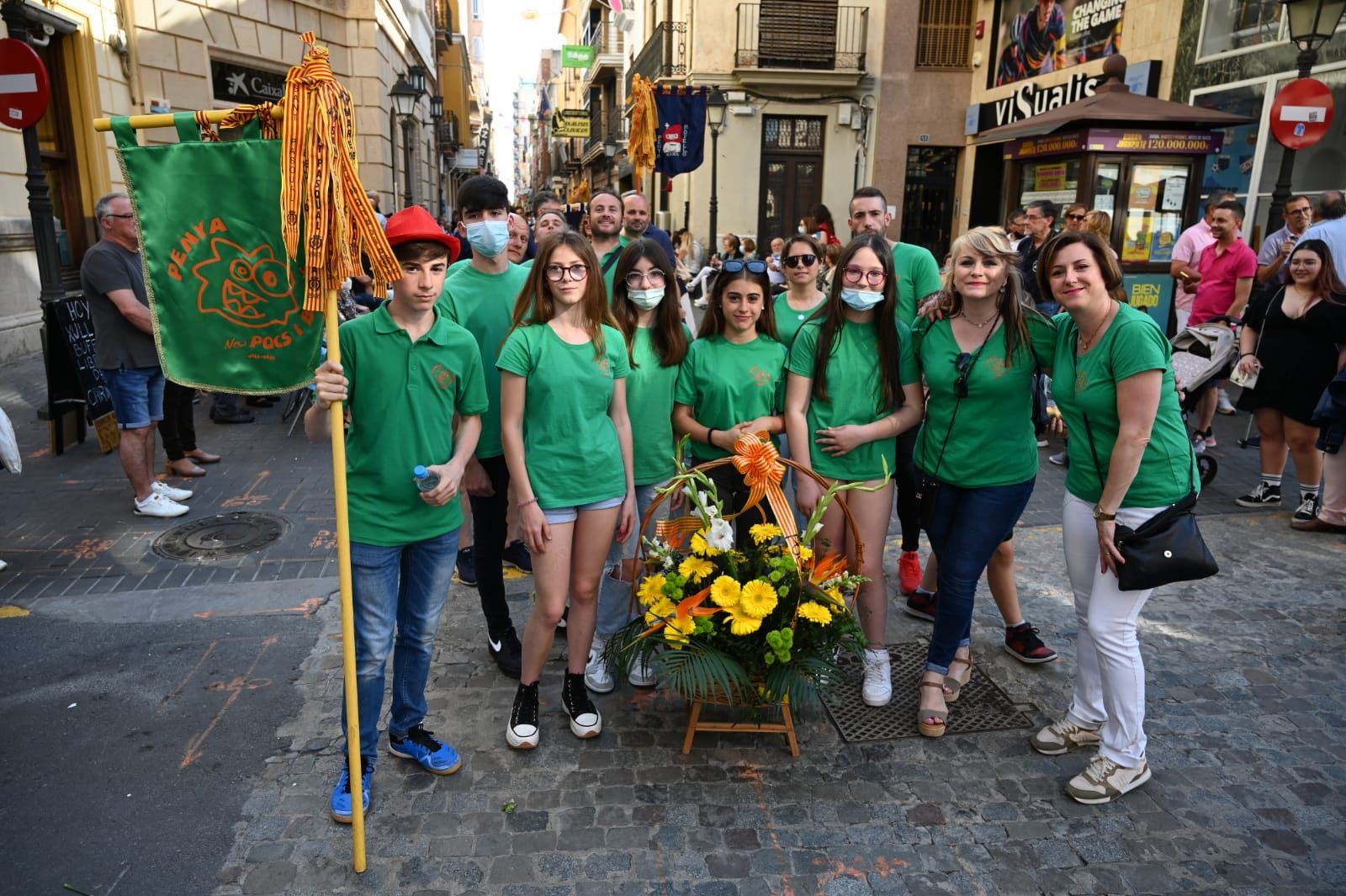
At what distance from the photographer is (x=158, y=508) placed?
242 inches

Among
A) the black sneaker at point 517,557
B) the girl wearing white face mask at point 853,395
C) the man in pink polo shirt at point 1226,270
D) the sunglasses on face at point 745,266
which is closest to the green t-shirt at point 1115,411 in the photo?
the girl wearing white face mask at point 853,395

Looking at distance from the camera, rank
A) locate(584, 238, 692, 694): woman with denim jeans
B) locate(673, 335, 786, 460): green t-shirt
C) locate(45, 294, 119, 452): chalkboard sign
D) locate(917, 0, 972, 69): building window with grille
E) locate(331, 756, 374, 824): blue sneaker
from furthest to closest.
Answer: locate(917, 0, 972, 69): building window with grille
locate(45, 294, 119, 452): chalkboard sign
locate(673, 335, 786, 460): green t-shirt
locate(584, 238, 692, 694): woman with denim jeans
locate(331, 756, 374, 824): blue sneaker

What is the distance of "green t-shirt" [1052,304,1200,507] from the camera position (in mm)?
3039

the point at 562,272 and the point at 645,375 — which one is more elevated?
the point at 562,272

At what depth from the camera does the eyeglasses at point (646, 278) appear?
3826 millimetres

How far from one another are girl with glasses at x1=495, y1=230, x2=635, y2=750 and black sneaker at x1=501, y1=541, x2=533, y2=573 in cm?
176

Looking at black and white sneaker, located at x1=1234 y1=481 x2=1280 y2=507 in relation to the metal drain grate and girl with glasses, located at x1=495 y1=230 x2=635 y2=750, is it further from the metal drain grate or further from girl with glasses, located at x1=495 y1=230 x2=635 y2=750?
girl with glasses, located at x1=495 y1=230 x2=635 y2=750

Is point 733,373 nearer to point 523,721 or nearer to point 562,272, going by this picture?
point 562,272

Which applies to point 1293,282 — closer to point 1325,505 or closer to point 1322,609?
point 1325,505

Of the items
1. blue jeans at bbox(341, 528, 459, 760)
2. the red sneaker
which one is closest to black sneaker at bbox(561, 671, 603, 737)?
blue jeans at bbox(341, 528, 459, 760)

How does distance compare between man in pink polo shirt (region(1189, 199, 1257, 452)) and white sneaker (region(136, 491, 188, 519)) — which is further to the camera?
man in pink polo shirt (region(1189, 199, 1257, 452))

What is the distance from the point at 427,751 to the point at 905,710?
77.4 inches

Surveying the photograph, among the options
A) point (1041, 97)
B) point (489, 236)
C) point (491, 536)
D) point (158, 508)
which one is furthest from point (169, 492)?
point (1041, 97)

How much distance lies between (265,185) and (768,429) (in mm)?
2115
